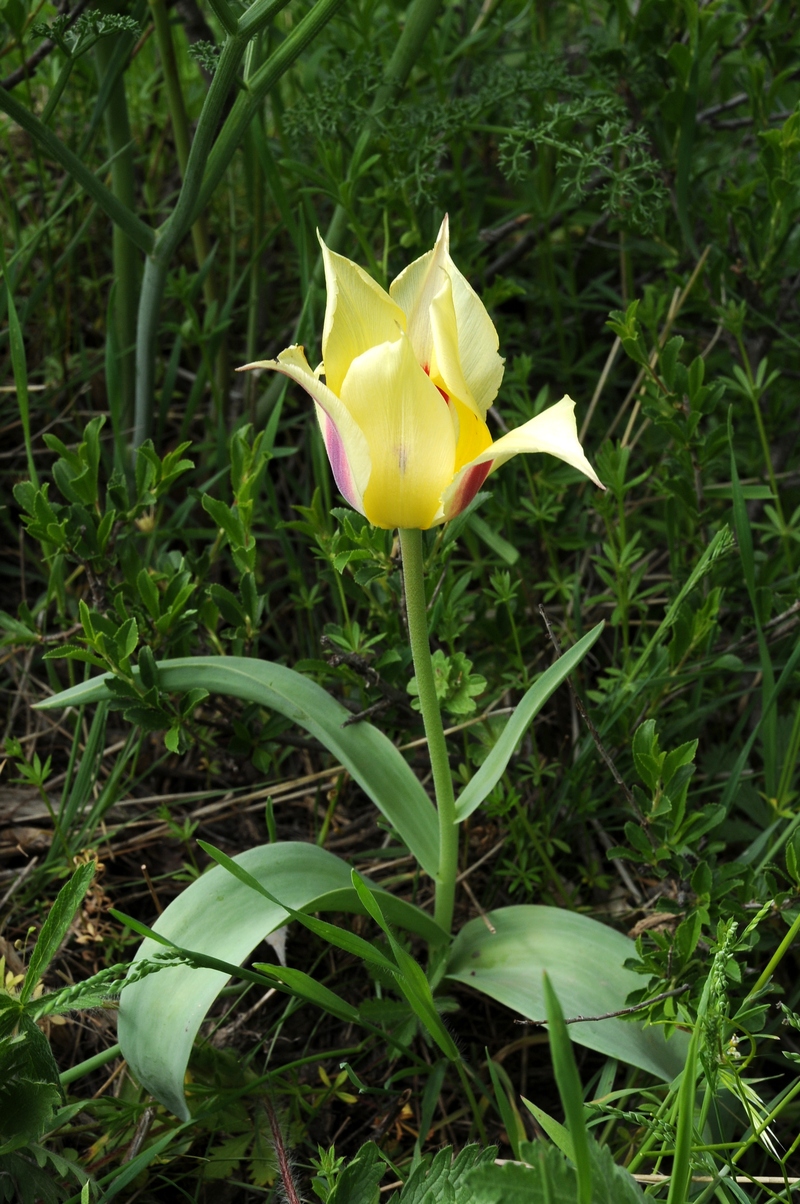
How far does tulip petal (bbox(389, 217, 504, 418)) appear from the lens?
98 centimetres

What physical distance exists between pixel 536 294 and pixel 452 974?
1.38m

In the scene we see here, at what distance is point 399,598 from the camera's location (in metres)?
1.49

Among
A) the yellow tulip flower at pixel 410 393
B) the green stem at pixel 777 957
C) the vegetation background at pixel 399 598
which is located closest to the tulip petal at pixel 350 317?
the yellow tulip flower at pixel 410 393

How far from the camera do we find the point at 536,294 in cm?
210

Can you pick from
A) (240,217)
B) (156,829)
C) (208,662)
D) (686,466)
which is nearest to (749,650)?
(686,466)

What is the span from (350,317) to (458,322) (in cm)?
10

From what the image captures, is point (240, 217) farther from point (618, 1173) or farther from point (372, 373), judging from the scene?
point (618, 1173)

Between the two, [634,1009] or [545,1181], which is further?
[634,1009]

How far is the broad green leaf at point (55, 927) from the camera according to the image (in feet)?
3.23

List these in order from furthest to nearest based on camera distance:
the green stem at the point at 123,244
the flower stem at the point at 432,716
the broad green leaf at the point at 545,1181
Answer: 1. the green stem at the point at 123,244
2. the flower stem at the point at 432,716
3. the broad green leaf at the point at 545,1181

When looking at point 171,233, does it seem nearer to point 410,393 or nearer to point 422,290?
point 422,290

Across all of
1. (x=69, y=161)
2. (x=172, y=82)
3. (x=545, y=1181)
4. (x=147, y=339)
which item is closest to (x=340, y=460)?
(x=545, y=1181)

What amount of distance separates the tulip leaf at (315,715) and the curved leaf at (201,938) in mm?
108

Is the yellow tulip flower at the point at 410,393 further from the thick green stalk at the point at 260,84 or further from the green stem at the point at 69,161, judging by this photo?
the green stem at the point at 69,161
